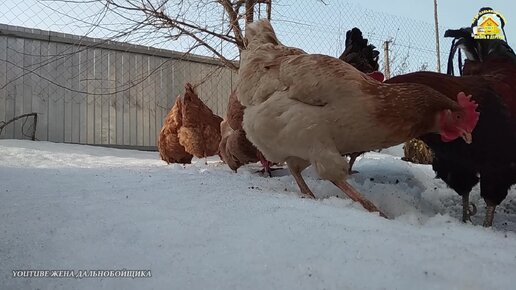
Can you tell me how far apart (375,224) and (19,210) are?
54.9 inches

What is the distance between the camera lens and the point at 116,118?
24.6 feet

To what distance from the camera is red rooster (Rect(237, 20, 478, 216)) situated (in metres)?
2.16

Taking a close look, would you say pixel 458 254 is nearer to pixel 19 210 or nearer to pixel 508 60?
pixel 19 210

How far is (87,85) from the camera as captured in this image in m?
7.22

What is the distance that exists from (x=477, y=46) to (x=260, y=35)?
156cm

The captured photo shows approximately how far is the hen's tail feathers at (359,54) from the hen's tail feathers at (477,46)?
0.83 m

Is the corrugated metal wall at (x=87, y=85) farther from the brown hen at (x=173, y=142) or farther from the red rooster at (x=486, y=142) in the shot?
the red rooster at (x=486, y=142)

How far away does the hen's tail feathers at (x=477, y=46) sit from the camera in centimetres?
288

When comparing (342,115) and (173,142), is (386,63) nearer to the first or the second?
(173,142)

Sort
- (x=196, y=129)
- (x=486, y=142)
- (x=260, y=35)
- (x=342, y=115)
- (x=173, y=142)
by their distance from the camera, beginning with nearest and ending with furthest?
(x=342, y=115) → (x=486, y=142) → (x=260, y=35) → (x=196, y=129) → (x=173, y=142)

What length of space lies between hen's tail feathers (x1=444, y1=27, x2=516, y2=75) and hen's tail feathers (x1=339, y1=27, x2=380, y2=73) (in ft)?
2.72

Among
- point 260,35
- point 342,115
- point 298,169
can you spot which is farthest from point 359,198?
point 260,35

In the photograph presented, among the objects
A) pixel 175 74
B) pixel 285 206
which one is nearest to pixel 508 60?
pixel 285 206

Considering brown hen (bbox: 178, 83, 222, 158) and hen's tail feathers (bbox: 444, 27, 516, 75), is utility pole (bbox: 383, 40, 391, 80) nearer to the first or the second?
brown hen (bbox: 178, 83, 222, 158)
